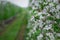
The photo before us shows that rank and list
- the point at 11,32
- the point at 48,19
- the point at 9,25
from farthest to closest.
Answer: the point at 9,25
the point at 11,32
the point at 48,19

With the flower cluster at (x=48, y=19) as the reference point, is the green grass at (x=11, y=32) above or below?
below

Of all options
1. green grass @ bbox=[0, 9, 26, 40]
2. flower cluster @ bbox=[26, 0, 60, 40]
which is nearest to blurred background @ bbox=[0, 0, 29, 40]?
green grass @ bbox=[0, 9, 26, 40]

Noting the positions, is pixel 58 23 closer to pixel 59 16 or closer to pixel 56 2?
pixel 59 16

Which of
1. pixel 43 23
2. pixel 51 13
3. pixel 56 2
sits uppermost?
pixel 56 2

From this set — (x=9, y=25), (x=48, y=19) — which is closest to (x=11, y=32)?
(x=9, y=25)

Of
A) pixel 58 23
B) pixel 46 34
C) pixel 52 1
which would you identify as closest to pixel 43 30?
pixel 46 34

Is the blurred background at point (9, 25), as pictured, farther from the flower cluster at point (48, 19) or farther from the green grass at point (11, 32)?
the flower cluster at point (48, 19)

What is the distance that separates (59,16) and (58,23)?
0.13 m

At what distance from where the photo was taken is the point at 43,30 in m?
2.99

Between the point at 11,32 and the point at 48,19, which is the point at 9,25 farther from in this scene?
the point at 48,19

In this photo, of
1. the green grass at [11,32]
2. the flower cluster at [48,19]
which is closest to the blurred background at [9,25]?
the green grass at [11,32]

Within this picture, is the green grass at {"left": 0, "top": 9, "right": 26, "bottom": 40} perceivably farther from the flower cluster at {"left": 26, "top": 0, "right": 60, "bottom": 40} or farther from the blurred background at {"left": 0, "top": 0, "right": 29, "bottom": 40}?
the flower cluster at {"left": 26, "top": 0, "right": 60, "bottom": 40}

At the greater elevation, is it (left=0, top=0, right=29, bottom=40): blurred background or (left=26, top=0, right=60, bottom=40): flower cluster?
(left=26, top=0, right=60, bottom=40): flower cluster

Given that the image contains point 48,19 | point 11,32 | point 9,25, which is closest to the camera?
point 48,19
